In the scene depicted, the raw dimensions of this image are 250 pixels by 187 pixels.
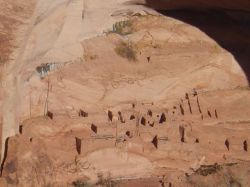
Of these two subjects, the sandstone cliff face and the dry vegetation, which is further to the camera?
the dry vegetation

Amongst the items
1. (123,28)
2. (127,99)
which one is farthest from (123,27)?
(127,99)

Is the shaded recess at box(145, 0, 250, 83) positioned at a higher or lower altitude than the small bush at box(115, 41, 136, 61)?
higher

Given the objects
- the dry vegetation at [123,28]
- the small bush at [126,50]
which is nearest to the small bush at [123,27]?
the dry vegetation at [123,28]

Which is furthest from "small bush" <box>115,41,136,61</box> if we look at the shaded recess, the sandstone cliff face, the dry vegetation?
the shaded recess

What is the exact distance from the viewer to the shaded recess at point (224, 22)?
28.2 ft

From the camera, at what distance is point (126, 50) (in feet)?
28.1

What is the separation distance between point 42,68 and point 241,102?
3106mm

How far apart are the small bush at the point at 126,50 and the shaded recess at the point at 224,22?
68 cm

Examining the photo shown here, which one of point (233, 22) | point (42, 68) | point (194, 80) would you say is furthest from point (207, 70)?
point (42, 68)

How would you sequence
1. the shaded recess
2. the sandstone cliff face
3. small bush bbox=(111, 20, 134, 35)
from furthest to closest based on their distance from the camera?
the shaded recess, small bush bbox=(111, 20, 134, 35), the sandstone cliff face

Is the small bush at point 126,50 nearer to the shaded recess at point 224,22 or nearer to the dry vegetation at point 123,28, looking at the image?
the dry vegetation at point 123,28

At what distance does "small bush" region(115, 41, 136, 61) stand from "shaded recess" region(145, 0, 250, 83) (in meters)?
0.68

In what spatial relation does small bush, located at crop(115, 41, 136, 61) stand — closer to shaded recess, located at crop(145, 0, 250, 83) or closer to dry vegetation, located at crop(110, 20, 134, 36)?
dry vegetation, located at crop(110, 20, 134, 36)

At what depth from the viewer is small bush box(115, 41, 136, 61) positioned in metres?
8.48
